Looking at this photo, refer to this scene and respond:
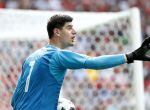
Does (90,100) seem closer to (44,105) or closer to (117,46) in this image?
(117,46)

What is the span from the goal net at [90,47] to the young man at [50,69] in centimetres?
227

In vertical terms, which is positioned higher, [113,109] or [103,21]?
[103,21]

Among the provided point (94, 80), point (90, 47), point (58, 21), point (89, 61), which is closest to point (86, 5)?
point (94, 80)

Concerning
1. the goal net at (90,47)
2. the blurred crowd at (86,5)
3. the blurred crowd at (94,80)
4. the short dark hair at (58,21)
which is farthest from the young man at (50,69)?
the blurred crowd at (86,5)

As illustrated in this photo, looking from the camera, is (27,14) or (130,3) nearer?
(27,14)

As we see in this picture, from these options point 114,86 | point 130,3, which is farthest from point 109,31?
point 130,3

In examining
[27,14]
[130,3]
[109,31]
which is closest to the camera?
[27,14]

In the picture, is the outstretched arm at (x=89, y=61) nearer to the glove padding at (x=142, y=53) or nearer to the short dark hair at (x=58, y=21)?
the glove padding at (x=142, y=53)

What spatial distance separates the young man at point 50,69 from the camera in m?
4.79

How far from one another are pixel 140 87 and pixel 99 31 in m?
0.92

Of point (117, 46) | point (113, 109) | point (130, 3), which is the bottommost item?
point (113, 109)

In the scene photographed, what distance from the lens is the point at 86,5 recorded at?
1336cm

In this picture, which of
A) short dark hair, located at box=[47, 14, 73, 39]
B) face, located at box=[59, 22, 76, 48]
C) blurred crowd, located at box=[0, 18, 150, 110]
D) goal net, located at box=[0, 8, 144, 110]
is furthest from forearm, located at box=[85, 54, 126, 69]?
blurred crowd, located at box=[0, 18, 150, 110]

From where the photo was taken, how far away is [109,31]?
7785 mm
